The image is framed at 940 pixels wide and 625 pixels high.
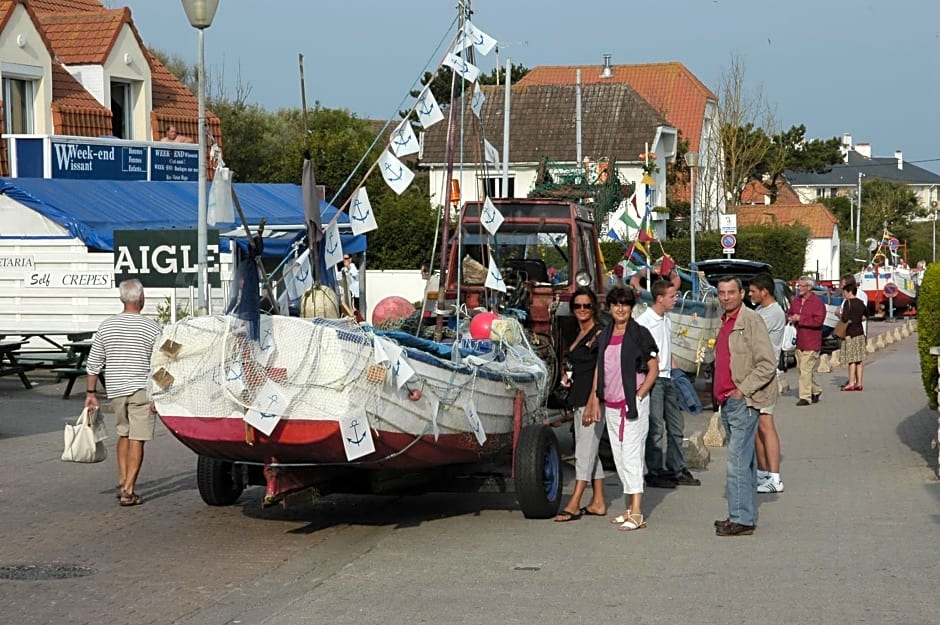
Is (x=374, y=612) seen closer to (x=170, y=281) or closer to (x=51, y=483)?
(x=51, y=483)

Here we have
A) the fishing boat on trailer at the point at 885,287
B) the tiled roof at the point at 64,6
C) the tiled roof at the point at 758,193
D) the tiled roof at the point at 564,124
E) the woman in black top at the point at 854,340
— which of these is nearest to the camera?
the woman in black top at the point at 854,340

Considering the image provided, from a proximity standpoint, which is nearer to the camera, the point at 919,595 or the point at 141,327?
the point at 919,595

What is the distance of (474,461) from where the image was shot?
34.9 ft

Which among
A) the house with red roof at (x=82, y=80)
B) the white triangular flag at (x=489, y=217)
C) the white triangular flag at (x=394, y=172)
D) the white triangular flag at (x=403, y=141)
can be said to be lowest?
the white triangular flag at (x=489, y=217)

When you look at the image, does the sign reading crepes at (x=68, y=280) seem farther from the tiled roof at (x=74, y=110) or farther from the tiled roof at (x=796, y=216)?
the tiled roof at (x=796, y=216)

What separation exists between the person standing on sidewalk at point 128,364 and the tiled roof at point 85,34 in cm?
1986

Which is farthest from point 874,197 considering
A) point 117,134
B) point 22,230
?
point 22,230

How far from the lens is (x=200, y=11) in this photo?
14.5 meters

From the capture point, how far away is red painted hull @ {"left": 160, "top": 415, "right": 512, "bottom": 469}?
9.05m

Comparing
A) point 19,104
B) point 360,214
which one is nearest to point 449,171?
point 360,214

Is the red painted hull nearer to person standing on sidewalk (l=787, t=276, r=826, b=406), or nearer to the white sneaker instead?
the white sneaker

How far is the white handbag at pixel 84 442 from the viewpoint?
35.8 ft

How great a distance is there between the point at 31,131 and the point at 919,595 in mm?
23683

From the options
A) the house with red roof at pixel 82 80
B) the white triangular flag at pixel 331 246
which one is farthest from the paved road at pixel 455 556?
the house with red roof at pixel 82 80
